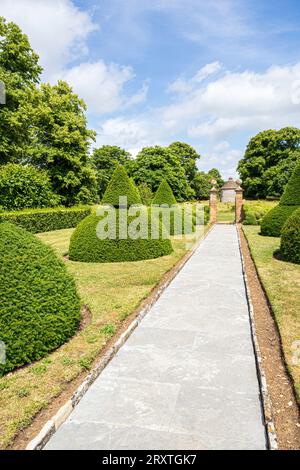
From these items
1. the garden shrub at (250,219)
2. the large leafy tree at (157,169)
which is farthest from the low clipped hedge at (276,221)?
the large leafy tree at (157,169)

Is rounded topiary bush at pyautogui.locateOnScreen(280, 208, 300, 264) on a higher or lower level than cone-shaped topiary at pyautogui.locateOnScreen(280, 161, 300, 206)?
lower

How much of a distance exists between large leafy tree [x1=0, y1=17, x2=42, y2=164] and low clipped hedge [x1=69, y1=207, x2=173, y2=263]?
35.8 ft

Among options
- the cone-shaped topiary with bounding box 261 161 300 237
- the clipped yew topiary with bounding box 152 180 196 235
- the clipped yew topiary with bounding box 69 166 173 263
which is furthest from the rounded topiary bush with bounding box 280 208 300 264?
the clipped yew topiary with bounding box 152 180 196 235

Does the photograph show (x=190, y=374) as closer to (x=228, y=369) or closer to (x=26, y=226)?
(x=228, y=369)

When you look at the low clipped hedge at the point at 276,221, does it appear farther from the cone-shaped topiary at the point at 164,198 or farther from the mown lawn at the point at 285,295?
the cone-shaped topiary at the point at 164,198

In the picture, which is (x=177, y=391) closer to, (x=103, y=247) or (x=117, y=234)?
(x=103, y=247)

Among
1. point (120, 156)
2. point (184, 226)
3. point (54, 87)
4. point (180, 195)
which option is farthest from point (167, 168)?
point (184, 226)

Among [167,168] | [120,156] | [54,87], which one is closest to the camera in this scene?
[54,87]

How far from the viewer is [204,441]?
301 centimetres

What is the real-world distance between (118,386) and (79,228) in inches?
344

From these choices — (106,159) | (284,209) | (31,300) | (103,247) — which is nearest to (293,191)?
(284,209)

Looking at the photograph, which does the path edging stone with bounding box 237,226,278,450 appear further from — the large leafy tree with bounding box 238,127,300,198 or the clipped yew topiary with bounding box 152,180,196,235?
the large leafy tree with bounding box 238,127,300,198

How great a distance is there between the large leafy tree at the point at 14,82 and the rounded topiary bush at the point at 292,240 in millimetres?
15995

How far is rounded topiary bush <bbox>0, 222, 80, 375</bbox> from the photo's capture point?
4.38m
